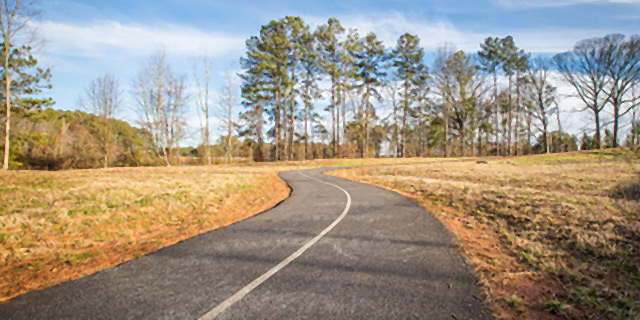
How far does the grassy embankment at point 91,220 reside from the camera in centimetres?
494

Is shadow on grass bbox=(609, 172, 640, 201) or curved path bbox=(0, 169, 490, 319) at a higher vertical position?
shadow on grass bbox=(609, 172, 640, 201)

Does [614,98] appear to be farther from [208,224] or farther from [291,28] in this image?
[208,224]

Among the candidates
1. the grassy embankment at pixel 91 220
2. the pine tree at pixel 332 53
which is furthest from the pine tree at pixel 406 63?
the grassy embankment at pixel 91 220

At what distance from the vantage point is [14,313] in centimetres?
315

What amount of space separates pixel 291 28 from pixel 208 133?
1748 centimetres

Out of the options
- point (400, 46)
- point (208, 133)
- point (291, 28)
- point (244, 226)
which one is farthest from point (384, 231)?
point (400, 46)

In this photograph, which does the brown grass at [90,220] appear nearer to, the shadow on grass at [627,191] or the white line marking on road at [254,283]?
the white line marking on road at [254,283]

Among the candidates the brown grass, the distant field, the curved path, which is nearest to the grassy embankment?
the brown grass

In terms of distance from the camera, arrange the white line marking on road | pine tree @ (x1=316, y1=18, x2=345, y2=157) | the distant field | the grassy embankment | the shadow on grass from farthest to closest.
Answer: pine tree @ (x1=316, y1=18, x2=345, y2=157) → the shadow on grass → the grassy embankment → the distant field → the white line marking on road

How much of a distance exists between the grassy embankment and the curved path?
89cm

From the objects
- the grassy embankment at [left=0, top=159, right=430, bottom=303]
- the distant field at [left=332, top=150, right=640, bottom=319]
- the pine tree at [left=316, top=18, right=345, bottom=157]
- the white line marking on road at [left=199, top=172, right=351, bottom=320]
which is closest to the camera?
the white line marking on road at [left=199, top=172, right=351, bottom=320]

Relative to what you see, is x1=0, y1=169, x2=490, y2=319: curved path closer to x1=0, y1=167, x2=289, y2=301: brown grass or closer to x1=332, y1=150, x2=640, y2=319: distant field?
x1=332, y1=150, x2=640, y2=319: distant field

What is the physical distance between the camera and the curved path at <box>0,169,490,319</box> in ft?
10.2

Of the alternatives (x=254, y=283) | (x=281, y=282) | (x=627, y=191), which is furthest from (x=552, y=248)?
(x=627, y=191)
